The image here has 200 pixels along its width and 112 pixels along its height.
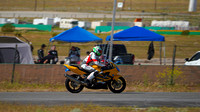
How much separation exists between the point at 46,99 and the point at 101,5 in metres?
87.7

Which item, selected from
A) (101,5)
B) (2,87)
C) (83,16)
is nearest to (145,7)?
(101,5)

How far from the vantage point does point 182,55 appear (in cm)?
2262

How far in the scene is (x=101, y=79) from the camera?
34.7ft

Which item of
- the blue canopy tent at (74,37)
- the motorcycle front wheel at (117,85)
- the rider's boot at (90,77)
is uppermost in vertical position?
the blue canopy tent at (74,37)

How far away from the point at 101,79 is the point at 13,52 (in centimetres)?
627

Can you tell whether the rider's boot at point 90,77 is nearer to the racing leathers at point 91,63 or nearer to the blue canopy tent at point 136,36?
the racing leathers at point 91,63

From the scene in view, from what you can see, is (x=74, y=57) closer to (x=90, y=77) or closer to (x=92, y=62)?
(x=92, y=62)

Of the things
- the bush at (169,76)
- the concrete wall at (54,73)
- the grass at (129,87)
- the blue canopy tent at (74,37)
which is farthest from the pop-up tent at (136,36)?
the grass at (129,87)

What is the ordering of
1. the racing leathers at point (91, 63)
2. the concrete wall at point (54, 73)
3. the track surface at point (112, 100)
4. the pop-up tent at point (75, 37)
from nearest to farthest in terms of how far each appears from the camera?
the track surface at point (112, 100), the racing leathers at point (91, 63), the concrete wall at point (54, 73), the pop-up tent at point (75, 37)

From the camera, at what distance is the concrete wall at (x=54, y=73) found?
1306 centimetres

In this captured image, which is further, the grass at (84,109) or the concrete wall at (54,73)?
the concrete wall at (54,73)

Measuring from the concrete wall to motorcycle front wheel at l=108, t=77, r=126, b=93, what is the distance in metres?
2.48

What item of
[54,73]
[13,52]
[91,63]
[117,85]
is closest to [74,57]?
[13,52]

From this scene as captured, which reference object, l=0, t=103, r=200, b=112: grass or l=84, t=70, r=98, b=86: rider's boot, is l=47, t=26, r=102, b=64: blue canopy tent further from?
l=0, t=103, r=200, b=112: grass
